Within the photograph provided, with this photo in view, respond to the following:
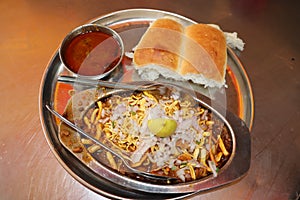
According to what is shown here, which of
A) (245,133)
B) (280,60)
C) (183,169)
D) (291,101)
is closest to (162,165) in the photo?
(183,169)

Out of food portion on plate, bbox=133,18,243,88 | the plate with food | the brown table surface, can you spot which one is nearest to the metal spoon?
the plate with food

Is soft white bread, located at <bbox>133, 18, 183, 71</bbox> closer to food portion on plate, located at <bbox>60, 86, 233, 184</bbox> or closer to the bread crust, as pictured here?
the bread crust

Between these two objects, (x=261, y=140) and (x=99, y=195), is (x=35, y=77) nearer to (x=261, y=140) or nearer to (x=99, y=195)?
(x=99, y=195)

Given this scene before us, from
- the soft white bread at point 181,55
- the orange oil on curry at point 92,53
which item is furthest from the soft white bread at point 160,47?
the orange oil on curry at point 92,53

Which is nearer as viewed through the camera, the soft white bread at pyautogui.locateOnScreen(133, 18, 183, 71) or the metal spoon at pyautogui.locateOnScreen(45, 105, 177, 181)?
the metal spoon at pyautogui.locateOnScreen(45, 105, 177, 181)

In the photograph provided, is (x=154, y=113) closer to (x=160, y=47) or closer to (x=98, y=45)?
(x=160, y=47)

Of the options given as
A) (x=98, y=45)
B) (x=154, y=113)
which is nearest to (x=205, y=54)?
(x=154, y=113)
